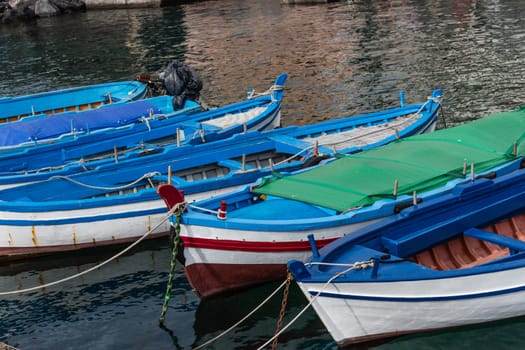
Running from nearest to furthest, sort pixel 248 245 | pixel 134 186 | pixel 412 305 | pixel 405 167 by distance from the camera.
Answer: pixel 412 305, pixel 248 245, pixel 405 167, pixel 134 186

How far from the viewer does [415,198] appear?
1376 cm

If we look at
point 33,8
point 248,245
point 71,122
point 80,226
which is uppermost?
point 33,8

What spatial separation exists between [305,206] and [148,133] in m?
8.65

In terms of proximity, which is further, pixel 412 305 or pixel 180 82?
pixel 180 82

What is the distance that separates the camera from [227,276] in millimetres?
14492

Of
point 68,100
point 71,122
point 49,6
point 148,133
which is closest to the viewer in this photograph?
point 148,133

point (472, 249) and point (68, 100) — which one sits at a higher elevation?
point (68, 100)

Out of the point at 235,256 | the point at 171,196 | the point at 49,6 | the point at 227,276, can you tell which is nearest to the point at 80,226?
the point at 171,196

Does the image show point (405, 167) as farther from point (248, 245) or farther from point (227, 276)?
point (227, 276)

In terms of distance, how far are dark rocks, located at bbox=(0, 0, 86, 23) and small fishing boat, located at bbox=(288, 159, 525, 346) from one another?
65.1 meters

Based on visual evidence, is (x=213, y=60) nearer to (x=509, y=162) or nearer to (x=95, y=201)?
(x=95, y=201)

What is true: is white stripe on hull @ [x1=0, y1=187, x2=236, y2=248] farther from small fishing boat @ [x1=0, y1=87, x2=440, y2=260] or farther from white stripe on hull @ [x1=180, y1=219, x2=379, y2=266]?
white stripe on hull @ [x1=180, y1=219, x2=379, y2=266]

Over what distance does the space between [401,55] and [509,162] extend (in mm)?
24778

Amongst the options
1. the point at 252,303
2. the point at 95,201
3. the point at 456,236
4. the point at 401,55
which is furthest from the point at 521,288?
the point at 401,55
